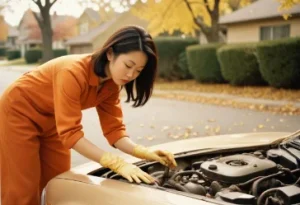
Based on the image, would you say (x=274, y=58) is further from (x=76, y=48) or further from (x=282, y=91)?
(x=76, y=48)

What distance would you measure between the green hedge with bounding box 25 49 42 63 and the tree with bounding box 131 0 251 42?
28.3m

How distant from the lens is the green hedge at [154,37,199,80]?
2047cm

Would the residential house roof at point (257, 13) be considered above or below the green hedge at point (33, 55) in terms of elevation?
above

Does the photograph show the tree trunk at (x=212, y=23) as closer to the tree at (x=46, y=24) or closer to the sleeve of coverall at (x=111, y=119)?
the tree at (x=46, y=24)

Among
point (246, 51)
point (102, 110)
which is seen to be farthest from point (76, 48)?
point (102, 110)

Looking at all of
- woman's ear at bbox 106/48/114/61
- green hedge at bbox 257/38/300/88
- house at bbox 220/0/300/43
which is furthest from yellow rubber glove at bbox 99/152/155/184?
house at bbox 220/0/300/43

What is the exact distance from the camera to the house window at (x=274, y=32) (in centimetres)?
1900

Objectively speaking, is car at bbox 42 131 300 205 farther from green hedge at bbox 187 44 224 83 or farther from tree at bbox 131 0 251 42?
tree at bbox 131 0 251 42

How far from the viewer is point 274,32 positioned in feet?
64.1

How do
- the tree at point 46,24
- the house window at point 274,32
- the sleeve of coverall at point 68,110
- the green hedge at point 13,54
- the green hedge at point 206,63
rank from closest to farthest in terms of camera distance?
1. the sleeve of coverall at point 68,110
2. the green hedge at point 206,63
3. the house window at point 274,32
4. the tree at point 46,24
5. the green hedge at point 13,54

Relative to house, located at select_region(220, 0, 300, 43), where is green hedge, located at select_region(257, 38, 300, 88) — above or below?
below

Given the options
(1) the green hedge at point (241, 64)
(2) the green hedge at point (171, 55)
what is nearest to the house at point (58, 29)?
(2) the green hedge at point (171, 55)

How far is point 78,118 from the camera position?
2.31 m

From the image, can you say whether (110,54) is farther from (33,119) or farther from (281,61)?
(281,61)
